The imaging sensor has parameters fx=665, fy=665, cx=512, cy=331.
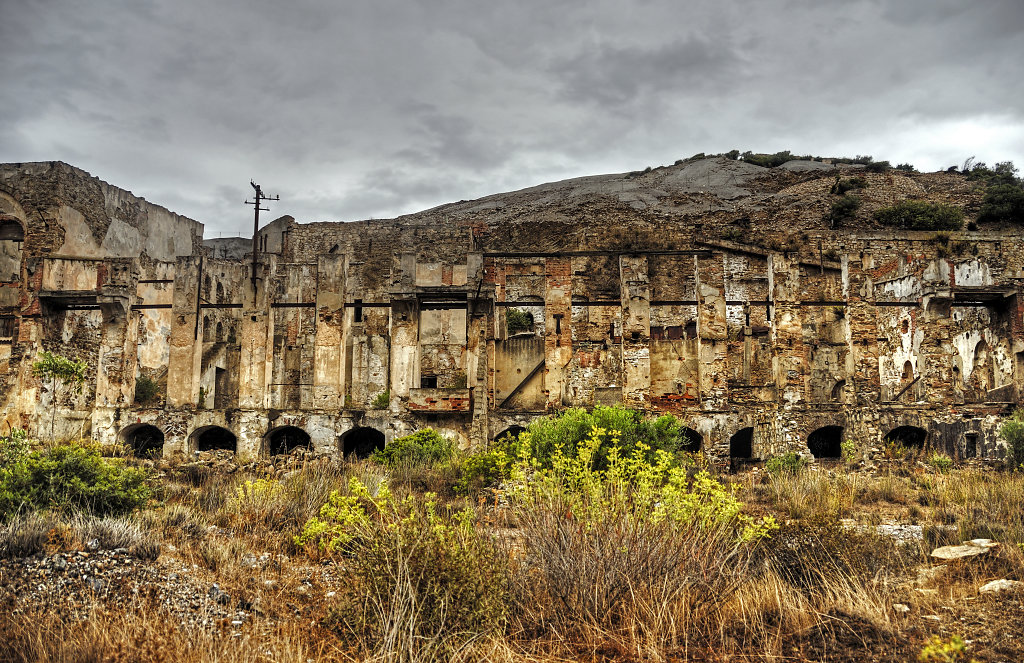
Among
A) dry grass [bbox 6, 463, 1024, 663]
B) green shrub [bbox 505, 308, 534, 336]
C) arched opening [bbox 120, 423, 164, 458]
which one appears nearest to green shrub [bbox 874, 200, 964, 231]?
green shrub [bbox 505, 308, 534, 336]

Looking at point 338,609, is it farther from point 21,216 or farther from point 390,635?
point 21,216

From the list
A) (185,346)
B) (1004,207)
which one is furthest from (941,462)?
(1004,207)

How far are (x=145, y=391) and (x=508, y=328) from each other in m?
14.8

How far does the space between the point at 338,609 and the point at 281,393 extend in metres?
23.5

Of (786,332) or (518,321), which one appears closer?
(786,332)

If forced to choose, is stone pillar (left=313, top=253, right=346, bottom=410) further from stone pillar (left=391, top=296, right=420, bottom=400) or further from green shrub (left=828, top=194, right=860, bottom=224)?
green shrub (left=828, top=194, right=860, bottom=224)

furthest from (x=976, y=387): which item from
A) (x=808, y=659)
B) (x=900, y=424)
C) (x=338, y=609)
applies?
(x=338, y=609)

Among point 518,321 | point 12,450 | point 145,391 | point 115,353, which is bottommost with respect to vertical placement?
point 12,450

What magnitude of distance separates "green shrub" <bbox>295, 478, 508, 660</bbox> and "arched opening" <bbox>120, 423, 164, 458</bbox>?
1592cm

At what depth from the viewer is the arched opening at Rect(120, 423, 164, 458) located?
62.7 feet

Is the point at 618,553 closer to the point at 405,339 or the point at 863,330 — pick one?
the point at 405,339

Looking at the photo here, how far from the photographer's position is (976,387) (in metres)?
23.8

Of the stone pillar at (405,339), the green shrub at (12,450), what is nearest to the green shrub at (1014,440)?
the stone pillar at (405,339)

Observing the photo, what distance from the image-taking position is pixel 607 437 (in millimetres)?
13867
